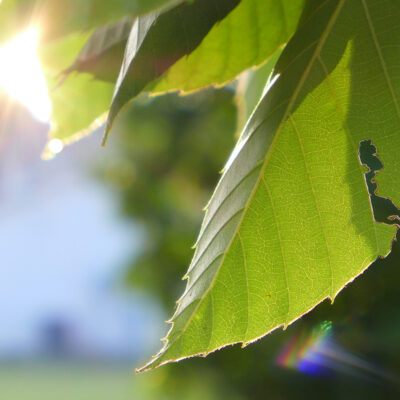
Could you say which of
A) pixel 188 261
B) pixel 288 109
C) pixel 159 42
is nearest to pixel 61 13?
pixel 159 42

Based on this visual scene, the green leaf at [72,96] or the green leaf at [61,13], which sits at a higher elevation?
the green leaf at [72,96]

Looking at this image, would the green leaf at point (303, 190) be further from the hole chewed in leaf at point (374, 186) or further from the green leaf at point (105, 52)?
the green leaf at point (105, 52)

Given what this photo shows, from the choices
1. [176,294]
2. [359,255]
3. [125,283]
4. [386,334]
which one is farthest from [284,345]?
[359,255]

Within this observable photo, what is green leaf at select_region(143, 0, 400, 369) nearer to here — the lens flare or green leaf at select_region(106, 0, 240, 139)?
green leaf at select_region(106, 0, 240, 139)

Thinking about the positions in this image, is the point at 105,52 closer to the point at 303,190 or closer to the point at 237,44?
the point at 237,44

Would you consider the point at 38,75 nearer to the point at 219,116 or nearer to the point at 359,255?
the point at 359,255

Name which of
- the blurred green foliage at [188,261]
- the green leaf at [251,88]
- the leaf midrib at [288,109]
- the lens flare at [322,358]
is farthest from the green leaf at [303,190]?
the lens flare at [322,358]
